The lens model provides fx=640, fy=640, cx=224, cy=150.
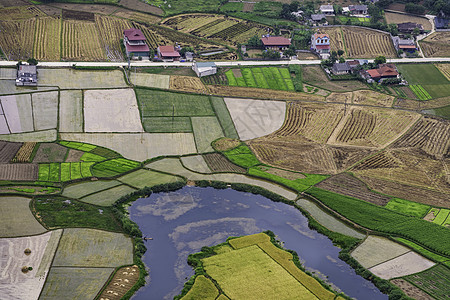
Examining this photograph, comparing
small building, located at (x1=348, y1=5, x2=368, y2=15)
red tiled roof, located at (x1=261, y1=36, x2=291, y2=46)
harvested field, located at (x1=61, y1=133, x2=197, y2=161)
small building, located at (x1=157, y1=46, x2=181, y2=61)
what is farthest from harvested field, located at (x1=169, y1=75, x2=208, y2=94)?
small building, located at (x1=348, y1=5, x2=368, y2=15)

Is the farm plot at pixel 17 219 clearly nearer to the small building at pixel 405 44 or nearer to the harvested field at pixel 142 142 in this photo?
the harvested field at pixel 142 142

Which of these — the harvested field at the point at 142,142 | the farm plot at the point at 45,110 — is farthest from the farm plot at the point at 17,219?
the farm plot at the point at 45,110

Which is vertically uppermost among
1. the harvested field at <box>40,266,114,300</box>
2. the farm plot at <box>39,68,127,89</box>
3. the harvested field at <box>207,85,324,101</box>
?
the farm plot at <box>39,68,127,89</box>

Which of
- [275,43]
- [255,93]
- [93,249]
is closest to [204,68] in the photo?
[255,93]

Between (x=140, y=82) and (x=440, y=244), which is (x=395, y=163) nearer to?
(x=440, y=244)

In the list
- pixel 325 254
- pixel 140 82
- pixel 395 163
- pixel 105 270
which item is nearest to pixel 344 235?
pixel 325 254

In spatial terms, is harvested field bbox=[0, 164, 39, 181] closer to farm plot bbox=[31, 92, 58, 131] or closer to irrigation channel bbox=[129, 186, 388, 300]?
farm plot bbox=[31, 92, 58, 131]

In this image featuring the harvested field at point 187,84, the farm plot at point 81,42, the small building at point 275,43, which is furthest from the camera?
the small building at point 275,43
